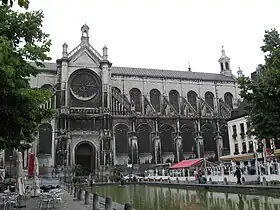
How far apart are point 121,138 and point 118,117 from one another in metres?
3.55

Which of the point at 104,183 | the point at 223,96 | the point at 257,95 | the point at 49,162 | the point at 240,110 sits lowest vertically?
the point at 104,183

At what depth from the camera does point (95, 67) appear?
55.0 meters

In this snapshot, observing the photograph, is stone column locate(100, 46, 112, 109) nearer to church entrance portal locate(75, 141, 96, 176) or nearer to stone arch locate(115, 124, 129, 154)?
stone arch locate(115, 124, 129, 154)

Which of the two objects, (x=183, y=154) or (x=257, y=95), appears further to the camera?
(x=183, y=154)

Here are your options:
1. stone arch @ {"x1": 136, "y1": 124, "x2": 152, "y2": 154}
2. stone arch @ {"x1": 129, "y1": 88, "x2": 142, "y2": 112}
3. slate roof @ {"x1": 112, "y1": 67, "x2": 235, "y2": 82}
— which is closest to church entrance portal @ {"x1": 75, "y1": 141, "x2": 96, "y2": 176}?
stone arch @ {"x1": 136, "y1": 124, "x2": 152, "y2": 154}

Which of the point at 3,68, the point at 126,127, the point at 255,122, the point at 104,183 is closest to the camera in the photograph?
the point at 3,68

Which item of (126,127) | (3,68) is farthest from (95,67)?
(3,68)

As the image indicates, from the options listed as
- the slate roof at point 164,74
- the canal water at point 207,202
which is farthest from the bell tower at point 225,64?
the canal water at point 207,202

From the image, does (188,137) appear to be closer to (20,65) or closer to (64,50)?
(64,50)

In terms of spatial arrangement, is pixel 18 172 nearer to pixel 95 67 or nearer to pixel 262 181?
pixel 262 181

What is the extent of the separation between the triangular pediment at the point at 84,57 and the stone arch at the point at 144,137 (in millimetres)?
13610

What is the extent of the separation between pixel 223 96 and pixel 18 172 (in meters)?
54.5

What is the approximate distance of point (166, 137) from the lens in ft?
185

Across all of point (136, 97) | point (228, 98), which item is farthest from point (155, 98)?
point (228, 98)
